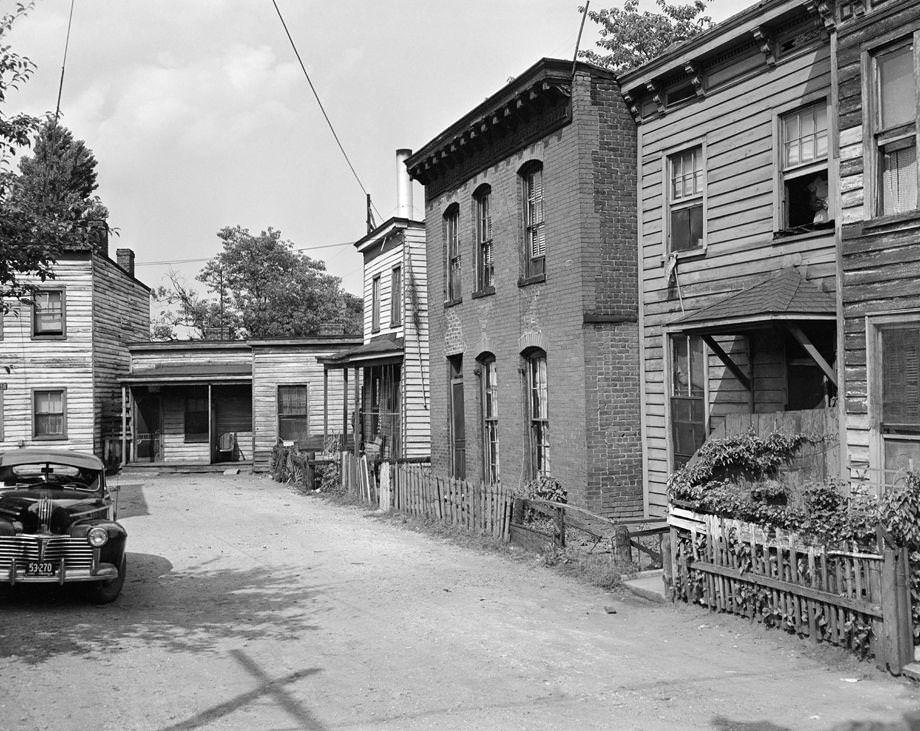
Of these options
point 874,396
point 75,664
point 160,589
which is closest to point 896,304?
point 874,396

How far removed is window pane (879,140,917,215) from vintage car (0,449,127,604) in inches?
373

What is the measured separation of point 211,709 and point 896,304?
25.2 feet

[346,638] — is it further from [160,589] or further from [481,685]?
[160,589]

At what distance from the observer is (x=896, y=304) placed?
9.68 m

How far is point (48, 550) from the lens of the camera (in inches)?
410

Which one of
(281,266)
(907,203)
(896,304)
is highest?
(281,266)

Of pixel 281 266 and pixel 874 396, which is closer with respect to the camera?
pixel 874 396

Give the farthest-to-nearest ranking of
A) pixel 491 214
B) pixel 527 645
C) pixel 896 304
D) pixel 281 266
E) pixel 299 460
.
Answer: pixel 281 266
pixel 299 460
pixel 491 214
pixel 896 304
pixel 527 645

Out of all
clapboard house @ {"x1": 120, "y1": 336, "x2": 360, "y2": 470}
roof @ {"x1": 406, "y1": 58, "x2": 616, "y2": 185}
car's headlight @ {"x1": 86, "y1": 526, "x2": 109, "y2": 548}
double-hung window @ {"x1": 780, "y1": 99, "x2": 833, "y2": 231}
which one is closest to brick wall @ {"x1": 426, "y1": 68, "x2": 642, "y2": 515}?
roof @ {"x1": 406, "y1": 58, "x2": 616, "y2": 185}

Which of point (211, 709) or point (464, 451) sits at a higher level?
point (464, 451)

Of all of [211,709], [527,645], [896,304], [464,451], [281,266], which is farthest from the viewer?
[281,266]

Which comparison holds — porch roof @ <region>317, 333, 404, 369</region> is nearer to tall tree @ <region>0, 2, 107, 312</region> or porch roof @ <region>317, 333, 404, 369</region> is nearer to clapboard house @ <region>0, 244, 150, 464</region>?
clapboard house @ <region>0, 244, 150, 464</region>

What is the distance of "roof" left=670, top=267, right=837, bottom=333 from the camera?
441 inches

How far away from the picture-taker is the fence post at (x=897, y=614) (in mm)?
7480
